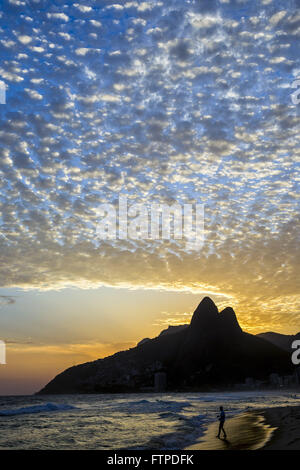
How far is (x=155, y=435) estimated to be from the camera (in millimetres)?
36875
